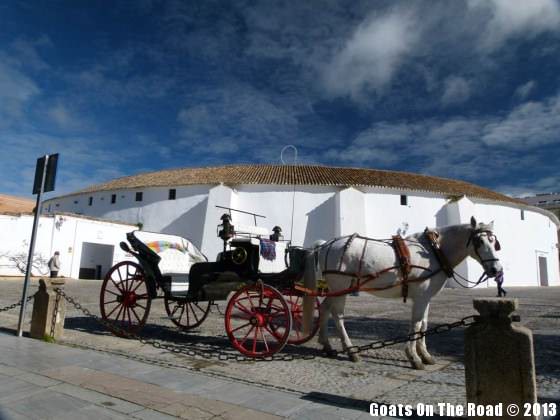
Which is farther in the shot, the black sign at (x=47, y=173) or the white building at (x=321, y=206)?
the white building at (x=321, y=206)

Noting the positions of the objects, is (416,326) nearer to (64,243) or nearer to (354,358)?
(354,358)

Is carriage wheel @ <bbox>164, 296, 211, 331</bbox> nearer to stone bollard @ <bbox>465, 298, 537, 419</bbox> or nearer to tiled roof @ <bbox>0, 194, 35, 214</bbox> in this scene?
stone bollard @ <bbox>465, 298, 537, 419</bbox>

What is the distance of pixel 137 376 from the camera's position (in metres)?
4.00

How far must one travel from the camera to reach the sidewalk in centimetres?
302

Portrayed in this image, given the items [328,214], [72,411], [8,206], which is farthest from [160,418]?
[8,206]

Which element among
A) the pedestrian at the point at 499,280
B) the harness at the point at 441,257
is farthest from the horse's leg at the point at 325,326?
the pedestrian at the point at 499,280

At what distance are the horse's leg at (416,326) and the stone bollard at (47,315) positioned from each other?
476 cm

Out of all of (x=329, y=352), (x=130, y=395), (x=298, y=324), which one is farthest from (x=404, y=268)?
(x=130, y=395)

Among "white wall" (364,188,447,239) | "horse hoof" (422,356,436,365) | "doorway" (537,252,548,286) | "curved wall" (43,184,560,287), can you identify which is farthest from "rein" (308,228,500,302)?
"doorway" (537,252,548,286)

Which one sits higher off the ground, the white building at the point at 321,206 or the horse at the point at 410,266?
the white building at the point at 321,206

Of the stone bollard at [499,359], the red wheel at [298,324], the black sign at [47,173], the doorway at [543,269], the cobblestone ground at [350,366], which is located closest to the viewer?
the stone bollard at [499,359]

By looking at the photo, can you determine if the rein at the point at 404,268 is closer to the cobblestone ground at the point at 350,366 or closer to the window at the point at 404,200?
the cobblestone ground at the point at 350,366

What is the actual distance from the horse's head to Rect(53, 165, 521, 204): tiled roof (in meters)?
20.8

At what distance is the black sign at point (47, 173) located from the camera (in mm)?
6211
